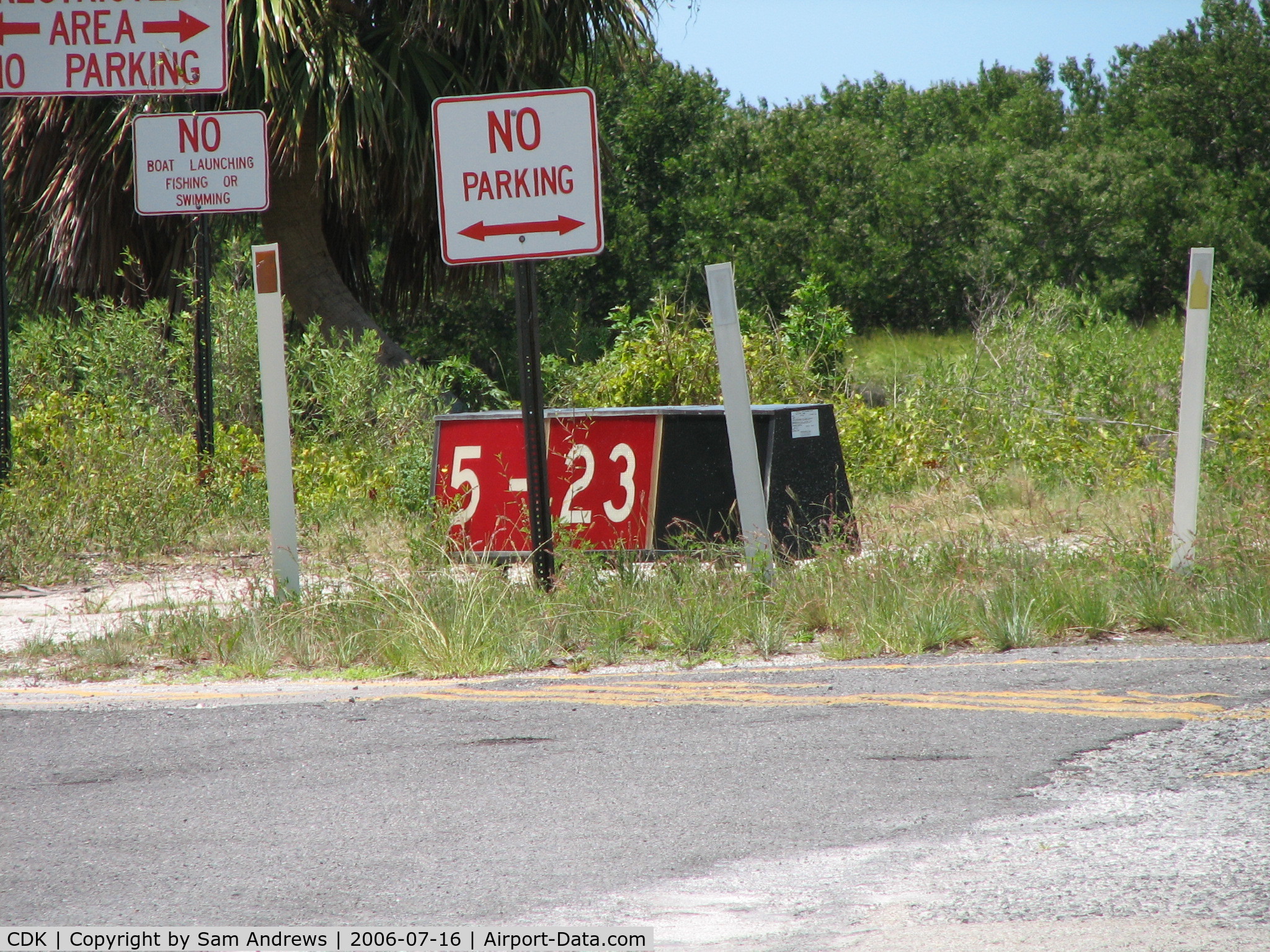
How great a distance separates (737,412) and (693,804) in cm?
294

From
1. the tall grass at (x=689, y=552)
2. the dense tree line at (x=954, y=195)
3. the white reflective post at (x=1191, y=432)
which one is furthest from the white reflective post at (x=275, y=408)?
the dense tree line at (x=954, y=195)

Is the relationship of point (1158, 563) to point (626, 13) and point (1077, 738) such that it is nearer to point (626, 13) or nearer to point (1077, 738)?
point (1077, 738)

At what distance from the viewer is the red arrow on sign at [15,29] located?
25.4 feet

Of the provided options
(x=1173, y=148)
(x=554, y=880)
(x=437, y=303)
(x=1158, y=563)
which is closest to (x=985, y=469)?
(x=1158, y=563)

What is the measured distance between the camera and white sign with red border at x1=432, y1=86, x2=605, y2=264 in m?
5.76

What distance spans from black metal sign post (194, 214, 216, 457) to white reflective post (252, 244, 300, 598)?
112 inches

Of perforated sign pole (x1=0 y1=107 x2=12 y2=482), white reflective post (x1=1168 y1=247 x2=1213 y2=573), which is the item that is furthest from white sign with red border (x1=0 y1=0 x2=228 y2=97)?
white reflective post (x1=1168 y1=247 x2=1213 y2=573)

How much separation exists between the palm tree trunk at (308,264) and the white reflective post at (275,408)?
286 inches

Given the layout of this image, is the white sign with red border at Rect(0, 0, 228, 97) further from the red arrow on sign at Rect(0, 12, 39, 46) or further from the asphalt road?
the asphalt road

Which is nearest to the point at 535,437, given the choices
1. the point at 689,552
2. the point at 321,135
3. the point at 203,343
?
the point at 689,552

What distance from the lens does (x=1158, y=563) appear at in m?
5.97

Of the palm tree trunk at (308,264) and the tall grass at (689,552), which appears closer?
the tall grass at (689,552)

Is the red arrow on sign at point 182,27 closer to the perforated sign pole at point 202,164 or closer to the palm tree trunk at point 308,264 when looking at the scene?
the perforated sign pole at point 202,164

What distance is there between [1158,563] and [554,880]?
4022 mm
